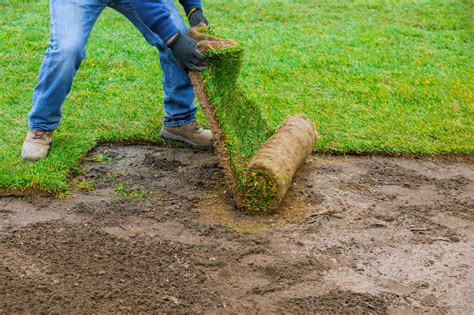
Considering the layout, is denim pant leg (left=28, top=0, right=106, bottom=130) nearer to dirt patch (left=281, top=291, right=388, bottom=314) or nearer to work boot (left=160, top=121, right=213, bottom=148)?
work boot (left=160, top=121, right=213, bottom=148)

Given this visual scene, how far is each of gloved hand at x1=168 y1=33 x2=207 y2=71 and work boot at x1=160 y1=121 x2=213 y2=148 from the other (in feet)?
2.84

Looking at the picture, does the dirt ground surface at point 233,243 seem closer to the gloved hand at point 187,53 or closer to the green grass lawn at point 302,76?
the green grass lawn at point 302,76

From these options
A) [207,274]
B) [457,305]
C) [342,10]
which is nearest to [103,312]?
[207,274]

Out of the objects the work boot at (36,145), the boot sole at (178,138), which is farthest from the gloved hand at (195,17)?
the work boot at (36,145)

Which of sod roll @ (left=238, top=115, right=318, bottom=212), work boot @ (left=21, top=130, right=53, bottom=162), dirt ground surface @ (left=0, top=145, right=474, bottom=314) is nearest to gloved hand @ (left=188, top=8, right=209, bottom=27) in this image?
dirt ground surface @ (left=0, top=145, right=474, bottom=314)

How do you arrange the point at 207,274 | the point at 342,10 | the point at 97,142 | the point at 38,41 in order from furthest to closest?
the point at 342,10 → the point at 38,41 → the point at 97,142 → the point at 207,274

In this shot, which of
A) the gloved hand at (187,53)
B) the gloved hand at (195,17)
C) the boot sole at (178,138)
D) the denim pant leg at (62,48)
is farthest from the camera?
the boot sole at (178,138)

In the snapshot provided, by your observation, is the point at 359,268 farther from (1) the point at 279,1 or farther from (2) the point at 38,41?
(1) the point at 279,1

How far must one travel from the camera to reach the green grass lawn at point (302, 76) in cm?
555

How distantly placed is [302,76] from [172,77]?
1.93 meters

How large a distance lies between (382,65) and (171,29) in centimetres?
322

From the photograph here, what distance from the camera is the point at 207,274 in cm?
379

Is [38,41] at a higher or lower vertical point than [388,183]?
lower

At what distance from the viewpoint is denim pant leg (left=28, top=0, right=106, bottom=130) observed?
486cm
